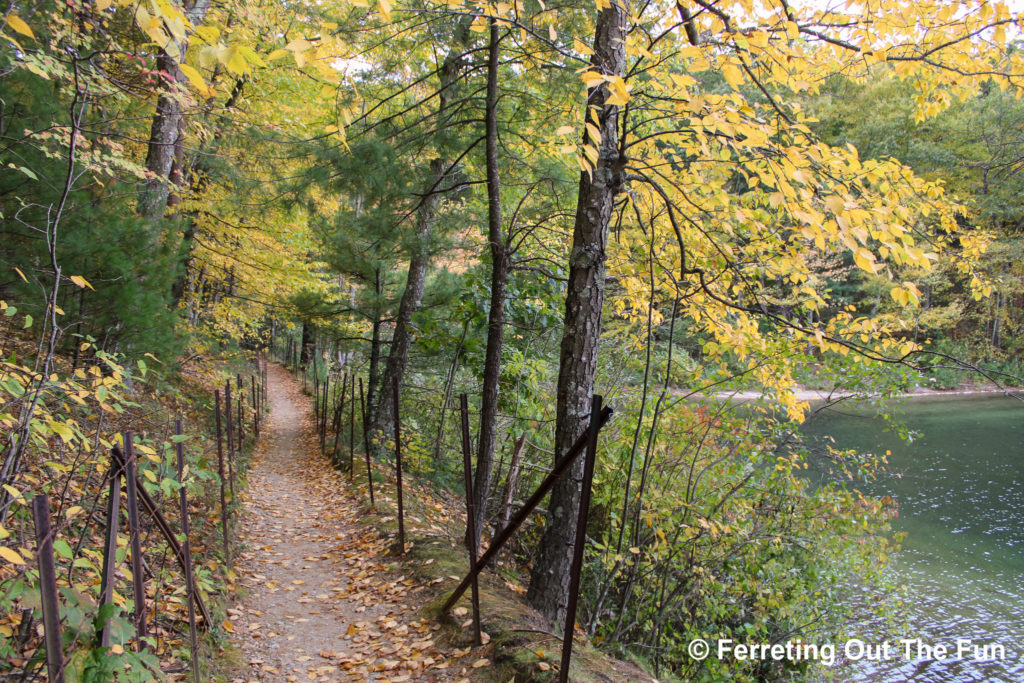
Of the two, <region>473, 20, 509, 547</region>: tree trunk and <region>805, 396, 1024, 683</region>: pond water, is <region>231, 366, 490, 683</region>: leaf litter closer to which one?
<region>473, 20, 509, 547</region>: tree trunk

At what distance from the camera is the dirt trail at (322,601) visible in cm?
371

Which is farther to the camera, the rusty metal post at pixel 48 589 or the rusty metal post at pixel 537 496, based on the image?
the rusty metal post at pixel 537 496

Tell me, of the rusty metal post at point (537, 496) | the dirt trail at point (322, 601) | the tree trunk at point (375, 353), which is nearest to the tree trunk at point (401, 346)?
the tree trunk at point (375, 353)

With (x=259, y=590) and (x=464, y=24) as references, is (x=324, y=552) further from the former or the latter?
(x=464, y=24)

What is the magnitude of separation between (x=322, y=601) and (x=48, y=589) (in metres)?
3.58

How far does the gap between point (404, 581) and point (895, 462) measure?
1343 cm

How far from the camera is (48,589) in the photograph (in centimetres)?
165

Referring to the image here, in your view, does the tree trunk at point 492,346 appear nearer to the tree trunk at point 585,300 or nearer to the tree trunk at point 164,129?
the tree trunk at point 585,300

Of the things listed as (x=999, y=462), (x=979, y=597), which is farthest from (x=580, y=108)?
(x=999, y=462)

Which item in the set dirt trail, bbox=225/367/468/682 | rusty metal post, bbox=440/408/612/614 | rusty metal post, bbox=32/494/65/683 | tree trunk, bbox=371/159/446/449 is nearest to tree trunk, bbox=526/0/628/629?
rusty metal post, bbox=440/408/612/614

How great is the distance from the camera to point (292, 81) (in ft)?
38.0

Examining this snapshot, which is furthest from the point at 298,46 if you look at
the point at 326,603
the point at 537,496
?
the point at 326,603

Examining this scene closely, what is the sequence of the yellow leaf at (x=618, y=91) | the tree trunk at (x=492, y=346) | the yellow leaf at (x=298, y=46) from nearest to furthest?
the yellow leaf at (x=298, y=46)
the yellow leaf at (x=618, y=91)
the tree trunk at (x=492, y=346)

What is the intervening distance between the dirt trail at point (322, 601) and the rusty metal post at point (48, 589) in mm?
2177
